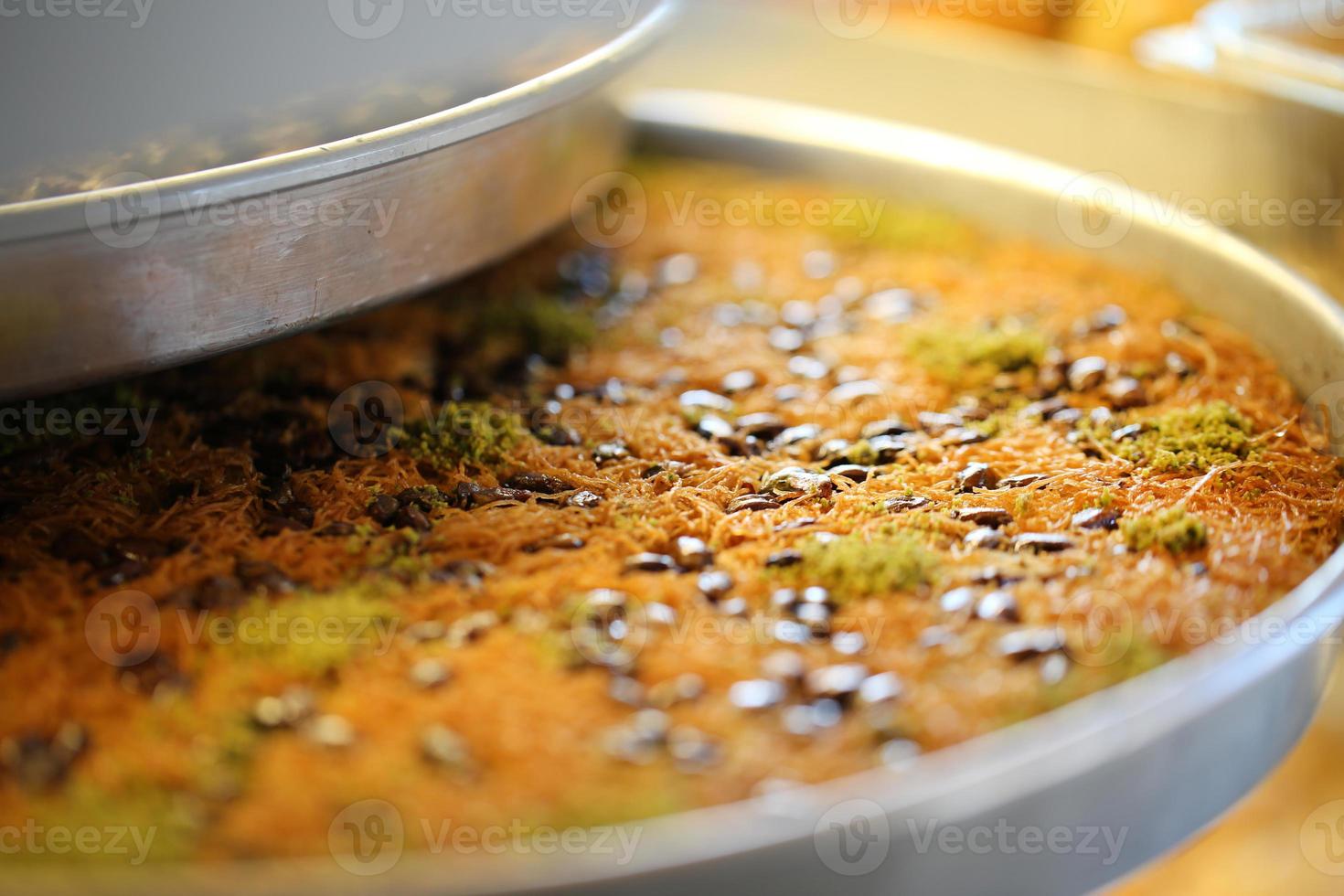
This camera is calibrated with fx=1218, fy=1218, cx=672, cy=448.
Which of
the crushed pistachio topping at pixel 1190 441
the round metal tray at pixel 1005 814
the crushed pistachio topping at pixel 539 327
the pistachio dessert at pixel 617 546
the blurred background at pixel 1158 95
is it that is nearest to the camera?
the round metal tray at pixel 1005 814

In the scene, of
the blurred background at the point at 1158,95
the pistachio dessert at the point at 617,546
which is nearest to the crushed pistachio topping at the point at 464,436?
the pistachio dessert at the point at 617,546

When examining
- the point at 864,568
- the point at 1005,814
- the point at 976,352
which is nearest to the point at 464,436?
the point at 864,568

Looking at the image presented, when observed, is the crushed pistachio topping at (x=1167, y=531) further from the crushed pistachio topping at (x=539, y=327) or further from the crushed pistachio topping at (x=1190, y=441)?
the crushed pistachio topping at (x=539, y=327)

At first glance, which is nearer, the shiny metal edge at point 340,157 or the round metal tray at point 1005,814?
the round metal tray at point 1005,814

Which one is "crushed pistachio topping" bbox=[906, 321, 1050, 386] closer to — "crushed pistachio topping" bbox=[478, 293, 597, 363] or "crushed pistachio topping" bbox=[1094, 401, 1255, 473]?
"crushed pistachio topping" bbox=[1094, 401, 1255, 473]

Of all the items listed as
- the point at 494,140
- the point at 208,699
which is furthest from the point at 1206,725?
the point at 494,140

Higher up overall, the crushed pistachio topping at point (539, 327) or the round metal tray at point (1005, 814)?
the round metal tray at point (1005, 814)

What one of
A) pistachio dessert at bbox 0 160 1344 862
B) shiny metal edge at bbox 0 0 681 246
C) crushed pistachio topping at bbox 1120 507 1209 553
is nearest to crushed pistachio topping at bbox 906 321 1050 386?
pistachio dessert at bbox 0 160 1344 862
